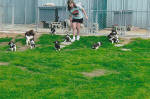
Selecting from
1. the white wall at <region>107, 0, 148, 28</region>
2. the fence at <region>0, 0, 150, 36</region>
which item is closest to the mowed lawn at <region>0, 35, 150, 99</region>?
the fence at <region>0, 0, 150, 36</region>

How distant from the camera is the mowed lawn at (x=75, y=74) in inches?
317

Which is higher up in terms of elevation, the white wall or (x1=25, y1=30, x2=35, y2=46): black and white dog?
the white wall

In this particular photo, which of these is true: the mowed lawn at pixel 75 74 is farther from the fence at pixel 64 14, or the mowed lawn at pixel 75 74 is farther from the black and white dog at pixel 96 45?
the fence at pixel 64 14

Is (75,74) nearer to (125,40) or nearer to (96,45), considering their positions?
(96,45)

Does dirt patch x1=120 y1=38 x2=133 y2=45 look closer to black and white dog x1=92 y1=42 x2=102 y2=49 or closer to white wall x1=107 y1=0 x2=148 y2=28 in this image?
black and white dog x1=92 y1=42 x2=102 y2=49

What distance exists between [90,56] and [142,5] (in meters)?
11.0

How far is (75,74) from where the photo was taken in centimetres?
979

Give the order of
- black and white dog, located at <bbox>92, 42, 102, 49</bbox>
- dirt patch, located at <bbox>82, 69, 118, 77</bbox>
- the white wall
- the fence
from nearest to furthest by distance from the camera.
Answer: dirt patch, located at <bbox>82, 69, 118, 77</bbox> < black and white dog, located at <bbox>92, 42, 102, 49</bbox> < the fence < the white wall

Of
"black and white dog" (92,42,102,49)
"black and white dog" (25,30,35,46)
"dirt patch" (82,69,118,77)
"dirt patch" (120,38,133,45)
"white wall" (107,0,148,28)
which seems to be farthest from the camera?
"white wall" (107,0,148,28)

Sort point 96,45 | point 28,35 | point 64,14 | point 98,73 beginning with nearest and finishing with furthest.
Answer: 1. point 98,73
2. point 96,45
3. point 28,35
4. point 64,14

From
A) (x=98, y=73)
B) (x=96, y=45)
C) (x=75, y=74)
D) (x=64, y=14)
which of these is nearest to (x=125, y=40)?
(x=96, y=45)

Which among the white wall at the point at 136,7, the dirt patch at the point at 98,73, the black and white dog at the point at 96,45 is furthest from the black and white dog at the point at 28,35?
the white wall at the point at 136,7

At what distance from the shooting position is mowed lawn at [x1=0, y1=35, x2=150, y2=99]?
805cm

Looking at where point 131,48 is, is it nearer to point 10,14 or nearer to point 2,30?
point 2,30
